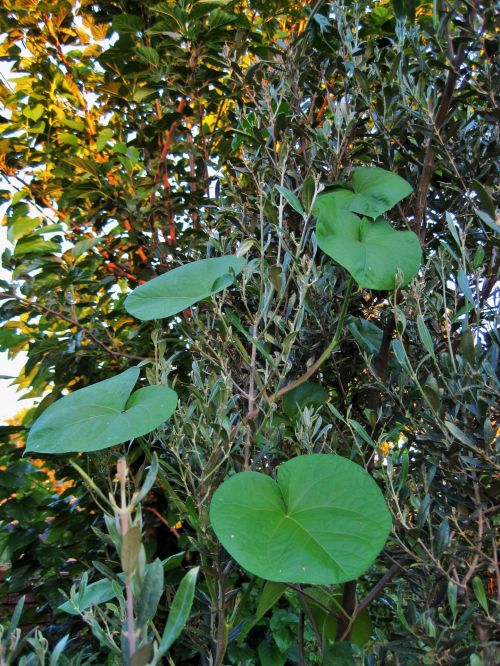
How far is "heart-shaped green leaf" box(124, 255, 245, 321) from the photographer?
2.64 ft

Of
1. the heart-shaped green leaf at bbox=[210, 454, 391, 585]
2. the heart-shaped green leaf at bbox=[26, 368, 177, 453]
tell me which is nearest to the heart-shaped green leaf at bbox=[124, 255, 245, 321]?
the heart-shaped green leaf at bbox=[26, 368, 177, 453]

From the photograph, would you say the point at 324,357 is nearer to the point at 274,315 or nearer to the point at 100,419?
the point at 274,315

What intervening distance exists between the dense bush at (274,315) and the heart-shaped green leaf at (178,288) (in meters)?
0.01

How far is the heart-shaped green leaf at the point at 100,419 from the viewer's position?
650 mm

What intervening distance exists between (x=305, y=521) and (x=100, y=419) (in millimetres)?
275

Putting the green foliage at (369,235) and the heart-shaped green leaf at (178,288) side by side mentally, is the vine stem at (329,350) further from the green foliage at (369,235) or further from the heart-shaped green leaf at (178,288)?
the heart-shaped green leaf at (178,288)

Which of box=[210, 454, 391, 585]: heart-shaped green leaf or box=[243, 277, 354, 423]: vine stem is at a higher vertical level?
box=[243, 277, 354, 423]: vine stem

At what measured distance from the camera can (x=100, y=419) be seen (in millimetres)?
705

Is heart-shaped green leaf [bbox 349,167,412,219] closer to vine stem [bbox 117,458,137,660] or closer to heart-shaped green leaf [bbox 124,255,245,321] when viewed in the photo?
heart-shaped green leaf [bbox 124,255,245,321]

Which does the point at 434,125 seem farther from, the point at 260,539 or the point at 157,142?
the point at 157,142

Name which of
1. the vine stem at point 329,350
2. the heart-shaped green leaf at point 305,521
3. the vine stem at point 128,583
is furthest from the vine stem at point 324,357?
the vine stem at point 128,583

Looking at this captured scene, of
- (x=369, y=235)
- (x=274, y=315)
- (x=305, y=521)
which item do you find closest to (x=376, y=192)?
(x=369, y=235)

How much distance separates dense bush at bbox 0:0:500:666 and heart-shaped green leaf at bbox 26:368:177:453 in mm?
14

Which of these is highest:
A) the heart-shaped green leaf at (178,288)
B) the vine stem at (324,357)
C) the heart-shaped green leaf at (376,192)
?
the heart-shaped green leaf at (376,192)
